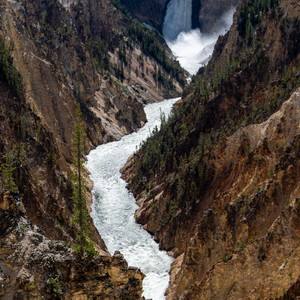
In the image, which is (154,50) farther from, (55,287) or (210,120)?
(55,287)

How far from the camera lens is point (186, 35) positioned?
189375mm

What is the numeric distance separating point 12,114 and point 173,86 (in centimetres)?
8586

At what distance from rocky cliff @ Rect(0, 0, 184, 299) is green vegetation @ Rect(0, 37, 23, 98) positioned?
17 cm

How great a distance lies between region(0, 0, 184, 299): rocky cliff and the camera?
22578 millimetres

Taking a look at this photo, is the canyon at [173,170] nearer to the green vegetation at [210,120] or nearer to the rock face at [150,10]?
the green vegetation at [210,120]

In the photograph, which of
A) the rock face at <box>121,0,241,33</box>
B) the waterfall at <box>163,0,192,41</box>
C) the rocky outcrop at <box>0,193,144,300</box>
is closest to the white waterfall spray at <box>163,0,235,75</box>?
the waterfall at <box>163,0,192,41</box>

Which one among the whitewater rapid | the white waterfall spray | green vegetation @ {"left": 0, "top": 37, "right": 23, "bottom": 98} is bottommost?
the whitewater rapid

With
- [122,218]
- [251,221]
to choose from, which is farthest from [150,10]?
[251,221]

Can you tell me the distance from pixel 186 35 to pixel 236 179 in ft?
487

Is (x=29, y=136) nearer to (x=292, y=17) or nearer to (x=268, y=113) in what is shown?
(x=268, y=113)

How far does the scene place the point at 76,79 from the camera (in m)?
98.5

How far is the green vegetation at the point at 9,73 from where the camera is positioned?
6372 cm

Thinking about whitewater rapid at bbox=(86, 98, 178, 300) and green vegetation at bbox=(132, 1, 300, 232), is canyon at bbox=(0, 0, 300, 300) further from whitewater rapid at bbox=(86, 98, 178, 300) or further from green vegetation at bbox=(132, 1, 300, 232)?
whitewater rapid at bbox=(86, 98, 178, 300)

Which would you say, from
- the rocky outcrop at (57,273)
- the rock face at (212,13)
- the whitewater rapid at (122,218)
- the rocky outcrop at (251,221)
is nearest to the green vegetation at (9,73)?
the whitewater rapid at (122,218)
